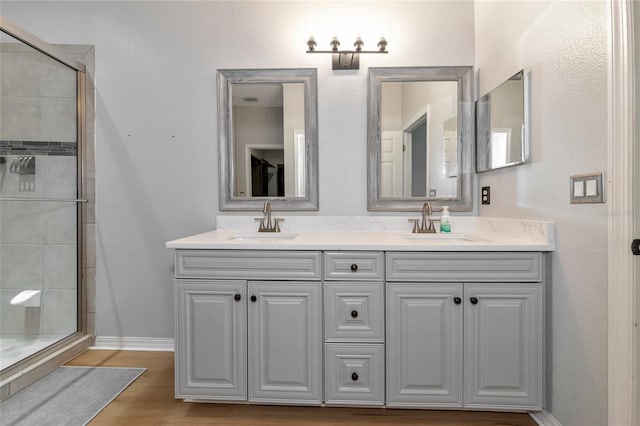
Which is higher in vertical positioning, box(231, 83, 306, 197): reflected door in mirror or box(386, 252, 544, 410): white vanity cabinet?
box(231, 83, 306, 197): reflected door in mirror

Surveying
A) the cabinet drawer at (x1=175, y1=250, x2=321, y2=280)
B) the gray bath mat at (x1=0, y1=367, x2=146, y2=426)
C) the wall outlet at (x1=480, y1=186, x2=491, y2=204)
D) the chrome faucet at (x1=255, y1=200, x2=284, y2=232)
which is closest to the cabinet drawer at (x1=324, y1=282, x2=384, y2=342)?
the cabinet drawer at (x1=175, y1=250, x2=321, y2=280)

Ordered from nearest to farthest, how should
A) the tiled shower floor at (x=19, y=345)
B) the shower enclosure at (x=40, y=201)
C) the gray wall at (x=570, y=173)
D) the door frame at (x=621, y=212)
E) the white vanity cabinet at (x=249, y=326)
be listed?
the door frame at (x=621, y=212) → the gray wall at (x=570, y=173) → the white vanity cabinet at (x=249, y=326) → the tiled shower floor at (x=19, y=345) → the shower enclosure at (x=40, y=201)

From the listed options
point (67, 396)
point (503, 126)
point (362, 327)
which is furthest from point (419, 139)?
point (67, 396)

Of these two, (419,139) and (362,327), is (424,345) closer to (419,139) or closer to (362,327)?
(362,327)

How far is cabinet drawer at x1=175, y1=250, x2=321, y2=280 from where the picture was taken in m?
1.55

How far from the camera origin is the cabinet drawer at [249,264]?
5.09 ft

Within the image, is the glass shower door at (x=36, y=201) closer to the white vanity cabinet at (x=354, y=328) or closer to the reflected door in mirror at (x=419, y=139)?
the white vanity cabinet at (x=354, y=328)

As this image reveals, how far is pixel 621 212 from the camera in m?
1.08

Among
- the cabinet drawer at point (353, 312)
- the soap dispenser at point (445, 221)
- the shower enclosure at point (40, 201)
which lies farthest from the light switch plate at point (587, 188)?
the shower enclosure at point (40, 201)

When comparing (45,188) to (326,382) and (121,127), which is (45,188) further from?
(326,382)

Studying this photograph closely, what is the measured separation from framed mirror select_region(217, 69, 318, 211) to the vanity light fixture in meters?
0.15

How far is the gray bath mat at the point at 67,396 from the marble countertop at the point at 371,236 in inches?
35.6

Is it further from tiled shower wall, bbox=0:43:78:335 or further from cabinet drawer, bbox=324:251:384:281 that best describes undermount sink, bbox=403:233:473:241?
tiled shower wall, bbox=0:43:78:335

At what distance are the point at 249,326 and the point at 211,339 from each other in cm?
20
